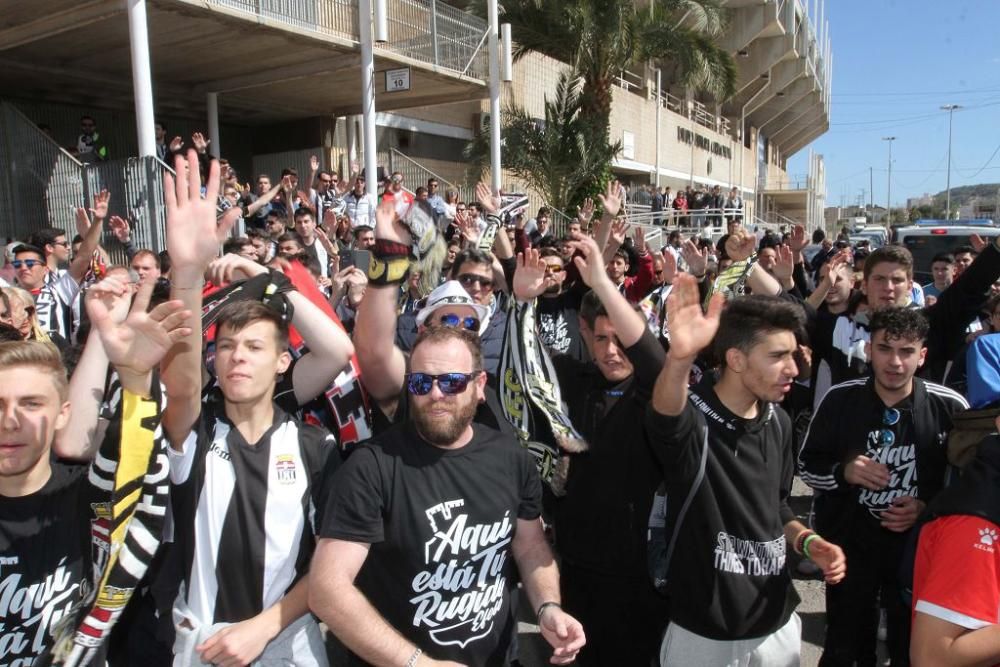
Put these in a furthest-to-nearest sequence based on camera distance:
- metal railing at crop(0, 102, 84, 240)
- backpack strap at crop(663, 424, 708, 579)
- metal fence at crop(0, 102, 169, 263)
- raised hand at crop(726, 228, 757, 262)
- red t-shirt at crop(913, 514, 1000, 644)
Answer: metal railing at crop(0, 102, 84, 240) < metal fence at crop(0, 102, 169, 263) < raised hand at crop(726, 228, 757, 262) < backpack strap at crop(663, 424, 708, 579) < red t-shirt at crop(913, 514, 1000, 644)

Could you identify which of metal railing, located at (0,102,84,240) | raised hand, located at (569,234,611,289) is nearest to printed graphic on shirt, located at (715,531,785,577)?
raised hand, located at (569,234,611,289)

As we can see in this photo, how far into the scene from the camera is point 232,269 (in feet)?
10.2

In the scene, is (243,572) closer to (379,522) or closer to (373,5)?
(379,522)

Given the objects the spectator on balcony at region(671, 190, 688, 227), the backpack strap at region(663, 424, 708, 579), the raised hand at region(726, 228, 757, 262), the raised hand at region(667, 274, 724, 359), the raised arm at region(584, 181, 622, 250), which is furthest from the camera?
the spectator on balcony at region(671, 190, 688, 227)

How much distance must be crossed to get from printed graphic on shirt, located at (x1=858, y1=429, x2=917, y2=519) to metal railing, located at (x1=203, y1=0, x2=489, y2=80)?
999cm

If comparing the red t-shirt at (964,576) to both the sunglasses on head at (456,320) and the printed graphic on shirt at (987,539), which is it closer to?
the printed graphic on shirt at (987,539)

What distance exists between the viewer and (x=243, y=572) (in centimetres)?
226

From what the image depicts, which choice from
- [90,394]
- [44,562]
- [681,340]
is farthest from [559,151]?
[44,562]

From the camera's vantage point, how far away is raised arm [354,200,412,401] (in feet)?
9.02

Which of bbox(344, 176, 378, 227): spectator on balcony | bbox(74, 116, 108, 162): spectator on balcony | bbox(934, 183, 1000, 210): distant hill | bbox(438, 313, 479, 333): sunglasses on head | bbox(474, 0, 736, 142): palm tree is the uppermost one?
bbox(934, 183, 1000, 210): distant hill

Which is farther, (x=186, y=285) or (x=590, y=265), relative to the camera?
(x=590, y=265)

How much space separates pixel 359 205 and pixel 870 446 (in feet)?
32.6

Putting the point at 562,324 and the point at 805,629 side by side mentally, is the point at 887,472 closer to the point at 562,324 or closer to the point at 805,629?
the point at 805,629

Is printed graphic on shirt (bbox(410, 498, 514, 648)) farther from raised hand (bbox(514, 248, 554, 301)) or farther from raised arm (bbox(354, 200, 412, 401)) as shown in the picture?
raised hand (bbox(514, 248, 554, 301))
